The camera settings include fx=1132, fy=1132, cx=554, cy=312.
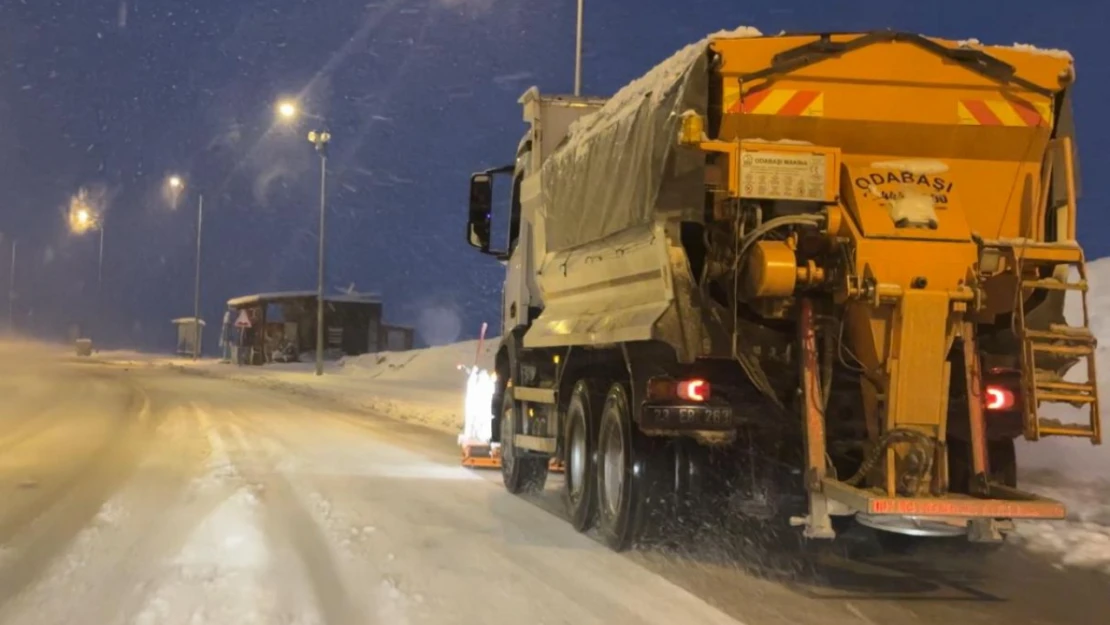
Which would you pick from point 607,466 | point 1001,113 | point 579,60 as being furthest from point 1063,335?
point 579,60

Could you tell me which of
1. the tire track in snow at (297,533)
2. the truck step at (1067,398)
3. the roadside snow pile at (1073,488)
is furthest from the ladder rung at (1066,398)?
the tire track in snow at (297,533)

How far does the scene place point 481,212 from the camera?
1306cm

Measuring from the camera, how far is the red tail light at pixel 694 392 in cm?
764

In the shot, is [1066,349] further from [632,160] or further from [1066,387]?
[632,160]

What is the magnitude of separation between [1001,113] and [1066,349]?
1.71m

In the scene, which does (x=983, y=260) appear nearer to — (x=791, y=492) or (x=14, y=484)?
(x=791, y=492)

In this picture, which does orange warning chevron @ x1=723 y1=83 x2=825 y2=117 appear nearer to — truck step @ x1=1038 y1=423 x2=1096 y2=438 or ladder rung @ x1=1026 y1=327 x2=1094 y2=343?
ladder rung @ x1=1026 y1=327 x2=1094 y2=343

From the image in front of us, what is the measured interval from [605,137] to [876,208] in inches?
107

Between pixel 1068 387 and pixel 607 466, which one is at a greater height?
pixel 1068 387

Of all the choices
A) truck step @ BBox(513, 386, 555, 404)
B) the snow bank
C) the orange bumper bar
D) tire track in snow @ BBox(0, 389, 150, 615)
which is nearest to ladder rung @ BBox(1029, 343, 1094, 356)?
the orange bumper bar

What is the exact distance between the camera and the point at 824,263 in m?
7.07

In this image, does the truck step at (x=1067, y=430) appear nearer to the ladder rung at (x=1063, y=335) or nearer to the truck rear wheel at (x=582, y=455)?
the ladder rung at (x=1063, y=335)

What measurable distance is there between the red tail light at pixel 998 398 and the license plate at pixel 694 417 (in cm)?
167

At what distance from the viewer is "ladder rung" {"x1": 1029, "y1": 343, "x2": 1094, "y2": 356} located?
6758 mm
